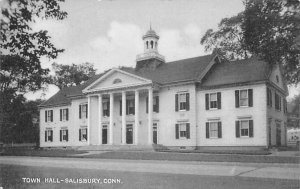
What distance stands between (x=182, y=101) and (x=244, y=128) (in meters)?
5.84

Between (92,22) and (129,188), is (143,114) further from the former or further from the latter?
(129,188)

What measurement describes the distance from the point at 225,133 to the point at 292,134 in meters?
24.2

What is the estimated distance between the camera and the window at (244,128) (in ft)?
89.7

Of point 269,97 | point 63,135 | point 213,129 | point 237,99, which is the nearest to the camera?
point 237,99

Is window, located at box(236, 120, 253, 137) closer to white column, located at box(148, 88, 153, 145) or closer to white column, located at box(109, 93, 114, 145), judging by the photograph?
white column, located at box(148, 88, 153, 145)

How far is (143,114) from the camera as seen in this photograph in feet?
109

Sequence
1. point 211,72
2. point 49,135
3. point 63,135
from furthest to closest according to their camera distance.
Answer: point 49,135 → point 63,135 → point 211,72

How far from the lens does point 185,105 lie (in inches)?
1204

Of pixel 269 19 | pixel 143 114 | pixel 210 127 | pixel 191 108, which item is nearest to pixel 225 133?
pixel 210 127

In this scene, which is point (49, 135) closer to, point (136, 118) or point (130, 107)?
point (130, 107)

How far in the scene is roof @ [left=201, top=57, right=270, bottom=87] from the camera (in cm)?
2773

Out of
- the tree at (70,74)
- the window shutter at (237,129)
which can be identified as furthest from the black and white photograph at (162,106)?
the tree at (70,74)

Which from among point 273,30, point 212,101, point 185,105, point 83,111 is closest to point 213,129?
point 212,101

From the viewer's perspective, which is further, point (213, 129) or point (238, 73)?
point (213, 129)
